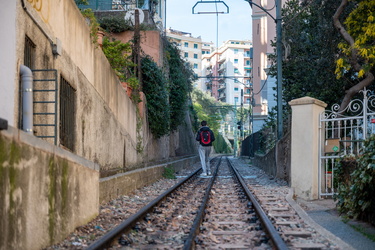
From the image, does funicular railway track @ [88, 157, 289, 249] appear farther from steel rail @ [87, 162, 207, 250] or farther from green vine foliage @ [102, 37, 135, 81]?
green vine foliage @ [102, 37, 135, 81]

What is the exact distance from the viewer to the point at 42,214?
554 cm

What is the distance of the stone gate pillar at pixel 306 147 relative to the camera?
1120cm

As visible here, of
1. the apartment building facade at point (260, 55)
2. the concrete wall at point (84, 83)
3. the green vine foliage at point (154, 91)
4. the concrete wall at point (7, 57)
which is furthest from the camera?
the apartment building facade at point (260, 55)

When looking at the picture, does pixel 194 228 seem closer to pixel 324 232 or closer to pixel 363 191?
pixel 324 232

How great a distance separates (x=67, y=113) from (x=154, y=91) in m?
10.4

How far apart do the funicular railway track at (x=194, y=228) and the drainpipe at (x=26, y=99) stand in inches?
72.0

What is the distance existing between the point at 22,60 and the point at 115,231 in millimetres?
2762

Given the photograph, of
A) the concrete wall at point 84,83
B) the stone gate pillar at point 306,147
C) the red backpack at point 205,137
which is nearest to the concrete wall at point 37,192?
the concrete wall at point 84,83

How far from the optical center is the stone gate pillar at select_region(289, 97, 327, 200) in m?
11.2

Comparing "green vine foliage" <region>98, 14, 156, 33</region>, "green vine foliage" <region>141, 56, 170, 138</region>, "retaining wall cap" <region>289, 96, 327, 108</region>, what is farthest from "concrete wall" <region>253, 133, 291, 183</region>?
"green vine foliage" <region>98, 14, 156, 33</region>

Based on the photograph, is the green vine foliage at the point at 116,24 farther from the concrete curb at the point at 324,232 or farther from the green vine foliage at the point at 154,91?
the concrete curb at the point at 324,232


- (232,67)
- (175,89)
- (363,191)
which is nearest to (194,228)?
(363,191)

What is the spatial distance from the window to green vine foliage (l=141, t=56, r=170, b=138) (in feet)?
32.5

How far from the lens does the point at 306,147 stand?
448 inches
